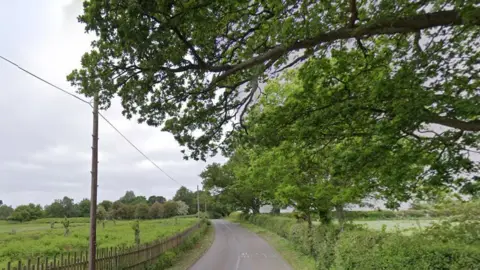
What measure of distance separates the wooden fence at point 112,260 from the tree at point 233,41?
146 inches

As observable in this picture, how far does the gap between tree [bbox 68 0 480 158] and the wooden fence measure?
3.71 m

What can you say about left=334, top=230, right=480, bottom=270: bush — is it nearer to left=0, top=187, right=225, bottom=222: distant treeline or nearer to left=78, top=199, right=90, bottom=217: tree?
left=0, top=187, right=225, bottom=222: distant treeline

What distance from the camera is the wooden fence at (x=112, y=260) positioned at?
293 inches

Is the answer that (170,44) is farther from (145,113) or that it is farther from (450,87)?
(450,87)

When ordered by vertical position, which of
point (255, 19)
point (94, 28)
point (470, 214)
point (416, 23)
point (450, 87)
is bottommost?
point (470, 214)

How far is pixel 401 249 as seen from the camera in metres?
7.30

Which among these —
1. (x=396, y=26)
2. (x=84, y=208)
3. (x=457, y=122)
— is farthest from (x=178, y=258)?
(x=84, y=208)

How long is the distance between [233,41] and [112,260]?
7460mm

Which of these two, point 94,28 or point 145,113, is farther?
point 145,113

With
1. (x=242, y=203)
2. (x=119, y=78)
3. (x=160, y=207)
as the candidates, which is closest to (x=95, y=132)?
(x=119, y=78)

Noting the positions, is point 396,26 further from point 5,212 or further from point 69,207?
point 5,212

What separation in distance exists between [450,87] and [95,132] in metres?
8.95

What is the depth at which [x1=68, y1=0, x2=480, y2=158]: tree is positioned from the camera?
4.79 metres

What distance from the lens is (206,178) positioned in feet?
198
